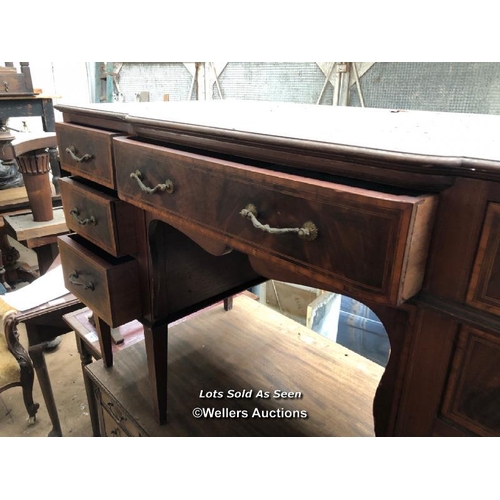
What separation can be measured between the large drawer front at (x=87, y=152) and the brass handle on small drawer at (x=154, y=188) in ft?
0.29

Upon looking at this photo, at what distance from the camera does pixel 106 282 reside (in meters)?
0.77

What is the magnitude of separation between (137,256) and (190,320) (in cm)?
51

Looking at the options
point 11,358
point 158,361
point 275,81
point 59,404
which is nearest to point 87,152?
point 158,361

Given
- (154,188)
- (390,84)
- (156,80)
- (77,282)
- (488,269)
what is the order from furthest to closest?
1. (156,80)
2. (390,84)
3. (77,282)
4. (154,188)
5. (488,269)

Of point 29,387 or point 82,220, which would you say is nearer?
point 82,220

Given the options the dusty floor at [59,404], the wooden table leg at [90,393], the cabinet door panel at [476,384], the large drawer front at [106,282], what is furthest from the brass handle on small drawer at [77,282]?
the dusty floor at [59,404]

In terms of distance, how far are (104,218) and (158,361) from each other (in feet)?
0.99

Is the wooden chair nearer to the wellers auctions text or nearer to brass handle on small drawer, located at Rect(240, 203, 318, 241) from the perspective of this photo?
the wellers auctions text

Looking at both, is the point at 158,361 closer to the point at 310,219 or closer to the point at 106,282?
the point at 106,282

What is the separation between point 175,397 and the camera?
0.95 metres

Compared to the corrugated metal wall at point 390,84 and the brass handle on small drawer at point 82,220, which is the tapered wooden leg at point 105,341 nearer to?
the brass handle on small drawer at point 82,220

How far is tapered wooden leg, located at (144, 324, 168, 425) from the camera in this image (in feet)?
2.72

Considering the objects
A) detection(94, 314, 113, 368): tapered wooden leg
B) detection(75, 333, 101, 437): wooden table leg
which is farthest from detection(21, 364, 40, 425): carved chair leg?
detection(94, 314, 113, 368): tapered wooden leg

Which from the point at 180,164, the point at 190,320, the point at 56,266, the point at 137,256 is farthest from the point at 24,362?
the point at 180,164
